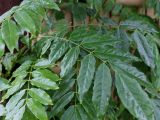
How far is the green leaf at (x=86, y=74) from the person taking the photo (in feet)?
2.36

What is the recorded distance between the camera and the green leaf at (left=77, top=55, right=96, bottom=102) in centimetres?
72

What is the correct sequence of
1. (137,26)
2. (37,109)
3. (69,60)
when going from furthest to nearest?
1. (137,26)
2. (69,60)
3. (37,109)

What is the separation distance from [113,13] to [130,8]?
0.33 ft

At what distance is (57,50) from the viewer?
807 mm

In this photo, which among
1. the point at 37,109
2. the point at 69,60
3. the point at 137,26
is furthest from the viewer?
the point at 137,26

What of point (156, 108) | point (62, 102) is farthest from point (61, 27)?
point (156, 108)

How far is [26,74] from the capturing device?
776mm

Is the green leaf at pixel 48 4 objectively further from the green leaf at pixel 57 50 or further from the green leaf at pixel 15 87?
the green leaf at pixel 15 87

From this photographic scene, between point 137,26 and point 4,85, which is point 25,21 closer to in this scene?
point 4,85

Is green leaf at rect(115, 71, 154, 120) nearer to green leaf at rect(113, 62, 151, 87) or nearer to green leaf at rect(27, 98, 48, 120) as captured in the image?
green leaf at rect(113, 62, 151, 87)

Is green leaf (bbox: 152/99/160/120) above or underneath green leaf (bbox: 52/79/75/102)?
underneath

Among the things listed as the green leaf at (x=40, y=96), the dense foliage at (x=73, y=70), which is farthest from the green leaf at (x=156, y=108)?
the green leaf at (x=40, y=96)

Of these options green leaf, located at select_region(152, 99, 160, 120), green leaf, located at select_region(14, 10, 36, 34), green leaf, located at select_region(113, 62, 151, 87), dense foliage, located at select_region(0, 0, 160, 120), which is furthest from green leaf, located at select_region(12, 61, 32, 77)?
green leaf, located at select_region(152, 99, 160, 120)

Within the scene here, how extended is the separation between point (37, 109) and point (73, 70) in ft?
0.69
